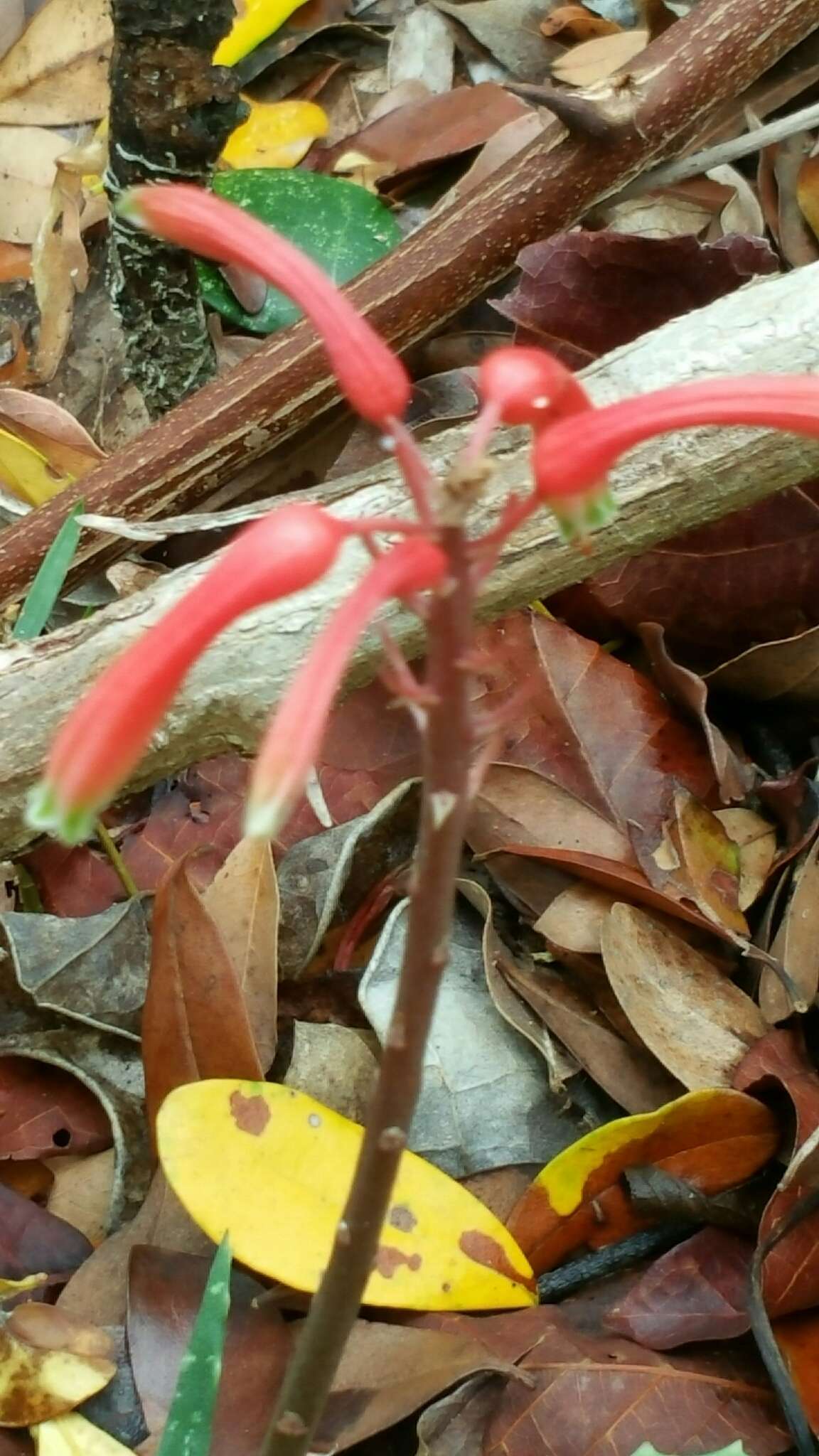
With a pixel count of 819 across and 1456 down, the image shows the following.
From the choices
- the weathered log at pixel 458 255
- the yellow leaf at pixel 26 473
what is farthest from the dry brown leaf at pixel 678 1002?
the yellow leaf at pixel 26 473

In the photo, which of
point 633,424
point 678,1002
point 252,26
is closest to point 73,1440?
point 678,1002

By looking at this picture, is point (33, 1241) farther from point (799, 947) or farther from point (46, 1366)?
point (799, 947)

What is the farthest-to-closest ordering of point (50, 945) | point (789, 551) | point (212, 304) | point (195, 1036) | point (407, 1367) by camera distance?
1. point (212, 304)
2. point (789, 551)
3. point (50, 945)
4. point (195, 1036)
5. point (407, 1367)

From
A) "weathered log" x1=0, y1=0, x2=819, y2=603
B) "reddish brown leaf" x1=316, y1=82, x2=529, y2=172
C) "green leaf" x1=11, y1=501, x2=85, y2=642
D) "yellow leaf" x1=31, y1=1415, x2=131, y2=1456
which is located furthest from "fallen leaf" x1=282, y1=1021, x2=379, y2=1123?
"reddish brown leaf" x1=316, y1=82, x2=529, y2=172

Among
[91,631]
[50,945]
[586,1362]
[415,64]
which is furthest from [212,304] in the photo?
[586,1362]

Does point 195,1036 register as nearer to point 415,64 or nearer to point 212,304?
point 212,304

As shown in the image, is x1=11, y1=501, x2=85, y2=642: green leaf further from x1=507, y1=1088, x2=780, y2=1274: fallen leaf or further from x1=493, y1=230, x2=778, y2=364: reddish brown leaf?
x1=507, y1=1088, x2=780, y2=1274: fallen leaf

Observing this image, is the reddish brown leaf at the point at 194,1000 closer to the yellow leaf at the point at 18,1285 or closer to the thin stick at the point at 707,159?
the yellow leaf at the point at 18,1285
